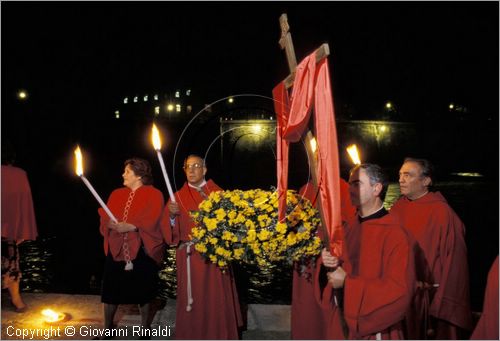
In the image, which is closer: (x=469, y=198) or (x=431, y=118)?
(x=469, y=198)

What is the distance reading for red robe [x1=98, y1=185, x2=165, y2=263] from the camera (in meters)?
5.61

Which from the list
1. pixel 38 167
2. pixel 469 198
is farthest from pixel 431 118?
pixel 38 167

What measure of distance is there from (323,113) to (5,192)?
5.12 metres

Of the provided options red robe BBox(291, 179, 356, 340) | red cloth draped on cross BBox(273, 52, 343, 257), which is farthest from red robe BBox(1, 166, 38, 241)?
red cloth draped on cross BBox(273, 52, 343, 257)

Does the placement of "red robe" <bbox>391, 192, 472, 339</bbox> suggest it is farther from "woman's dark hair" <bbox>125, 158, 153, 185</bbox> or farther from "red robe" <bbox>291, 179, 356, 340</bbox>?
"woman's dark hair" <bbox>125, 158, 153, 185</bbox>

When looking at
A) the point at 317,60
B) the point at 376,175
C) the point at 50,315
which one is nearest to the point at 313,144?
the point at 317,60

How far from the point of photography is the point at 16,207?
6.46m

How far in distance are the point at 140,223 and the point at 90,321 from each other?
1687mm

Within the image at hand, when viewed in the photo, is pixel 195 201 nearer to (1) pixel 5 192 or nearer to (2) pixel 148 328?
(2) pixel 148 328

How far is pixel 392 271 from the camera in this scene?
336 cm

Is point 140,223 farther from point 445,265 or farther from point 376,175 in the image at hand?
point 445,265

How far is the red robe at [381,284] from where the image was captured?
3277mm

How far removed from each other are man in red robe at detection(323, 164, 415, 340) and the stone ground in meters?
2.74

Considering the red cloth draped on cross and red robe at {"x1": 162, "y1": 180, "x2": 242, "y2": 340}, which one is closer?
the red cloth draped on cross
